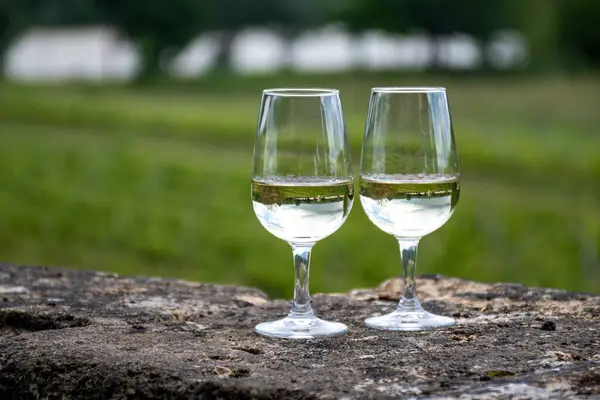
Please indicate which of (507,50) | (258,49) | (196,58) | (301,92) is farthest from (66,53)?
(301,92)

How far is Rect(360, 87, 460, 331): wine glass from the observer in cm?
218

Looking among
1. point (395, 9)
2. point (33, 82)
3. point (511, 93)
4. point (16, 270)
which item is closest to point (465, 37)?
point (395, 9)

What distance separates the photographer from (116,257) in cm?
1056

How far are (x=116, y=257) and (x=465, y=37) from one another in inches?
1722

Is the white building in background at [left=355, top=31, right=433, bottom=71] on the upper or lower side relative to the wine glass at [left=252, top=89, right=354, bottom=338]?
upper

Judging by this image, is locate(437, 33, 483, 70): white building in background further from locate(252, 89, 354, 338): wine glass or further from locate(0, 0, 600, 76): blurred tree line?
locate(252, 89, 354, 338): wine glass

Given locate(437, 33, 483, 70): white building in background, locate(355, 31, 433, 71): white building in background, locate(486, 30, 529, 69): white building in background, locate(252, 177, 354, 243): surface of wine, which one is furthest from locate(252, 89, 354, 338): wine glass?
locate(486, 30, 529, 69): white building in background

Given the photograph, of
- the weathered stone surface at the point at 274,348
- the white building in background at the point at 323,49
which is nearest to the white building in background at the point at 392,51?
the white building in background at the point at 323,49

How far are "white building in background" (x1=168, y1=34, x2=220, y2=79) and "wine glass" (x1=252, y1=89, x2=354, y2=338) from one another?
145 feet

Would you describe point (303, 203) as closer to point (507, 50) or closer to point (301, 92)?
point (301, 92)

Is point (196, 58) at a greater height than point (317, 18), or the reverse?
point (317, 18)

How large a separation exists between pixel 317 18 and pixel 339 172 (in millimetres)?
54858

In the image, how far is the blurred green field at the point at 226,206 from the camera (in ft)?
32.1

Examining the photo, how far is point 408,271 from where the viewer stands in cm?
227
